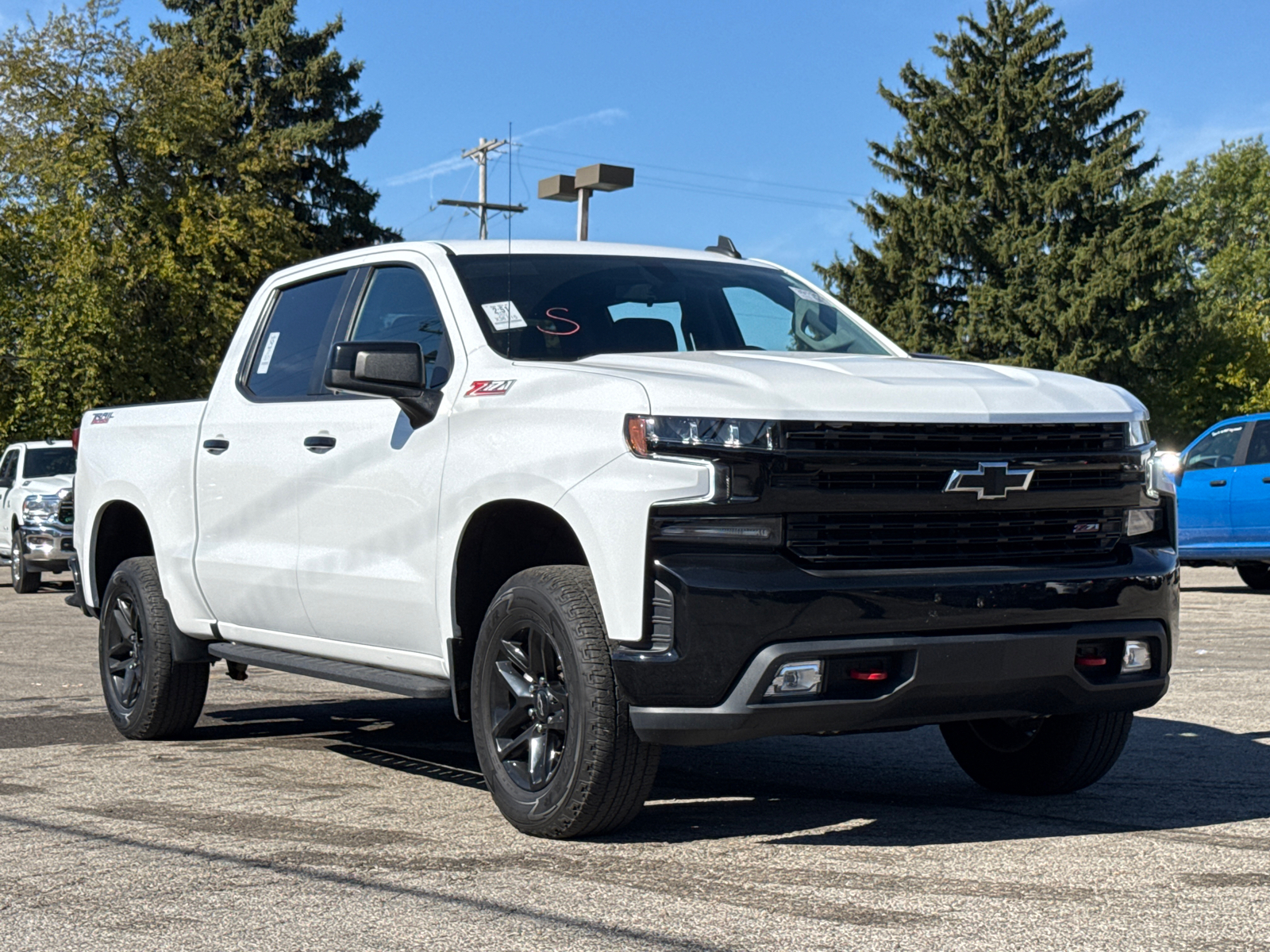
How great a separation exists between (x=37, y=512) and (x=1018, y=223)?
1420 inches

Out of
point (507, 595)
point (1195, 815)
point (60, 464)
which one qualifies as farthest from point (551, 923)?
point (60, 464)

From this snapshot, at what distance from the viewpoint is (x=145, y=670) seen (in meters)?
7.29

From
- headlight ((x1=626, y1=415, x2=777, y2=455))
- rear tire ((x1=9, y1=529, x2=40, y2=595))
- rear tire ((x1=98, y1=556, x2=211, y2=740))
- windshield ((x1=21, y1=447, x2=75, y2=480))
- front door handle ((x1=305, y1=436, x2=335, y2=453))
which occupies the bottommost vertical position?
rear tire ((x1=9, y1=529, x2=40, y2=595))

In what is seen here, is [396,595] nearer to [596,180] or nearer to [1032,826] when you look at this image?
[1032,826]

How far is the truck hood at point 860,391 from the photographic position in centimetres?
459

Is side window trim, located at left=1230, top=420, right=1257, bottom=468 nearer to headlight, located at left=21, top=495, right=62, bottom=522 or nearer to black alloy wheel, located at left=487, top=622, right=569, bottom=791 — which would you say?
black alloy wheel, located at left=487, top=622, right=569, bottom=791

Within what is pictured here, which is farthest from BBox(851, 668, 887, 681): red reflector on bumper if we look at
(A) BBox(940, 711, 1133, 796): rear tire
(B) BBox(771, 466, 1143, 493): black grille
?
(A) BBox(940, 711, 1133, 796): rear tire

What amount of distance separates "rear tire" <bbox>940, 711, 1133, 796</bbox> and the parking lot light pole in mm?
12159

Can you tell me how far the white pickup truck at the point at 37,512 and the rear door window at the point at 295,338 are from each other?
10951mm

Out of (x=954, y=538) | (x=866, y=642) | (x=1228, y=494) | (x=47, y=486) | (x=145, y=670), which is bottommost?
(x=145, y=670)

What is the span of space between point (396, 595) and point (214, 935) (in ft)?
6.02

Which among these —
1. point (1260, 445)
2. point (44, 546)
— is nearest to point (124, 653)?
point (44, 546)

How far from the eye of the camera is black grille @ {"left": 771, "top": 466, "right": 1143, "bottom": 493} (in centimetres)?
452

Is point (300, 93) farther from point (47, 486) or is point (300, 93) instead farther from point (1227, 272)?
point (1227, 272)
